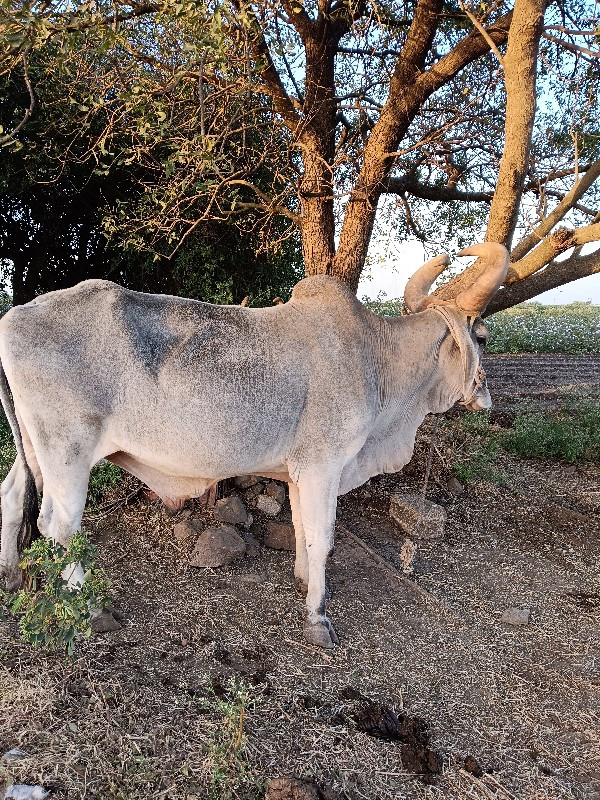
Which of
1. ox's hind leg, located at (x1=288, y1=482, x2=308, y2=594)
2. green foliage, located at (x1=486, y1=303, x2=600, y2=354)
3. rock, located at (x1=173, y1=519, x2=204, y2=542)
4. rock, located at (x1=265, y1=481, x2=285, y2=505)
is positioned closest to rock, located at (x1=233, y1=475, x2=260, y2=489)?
rock, located at (x1=265, y1=481, x2=285, y2=505)

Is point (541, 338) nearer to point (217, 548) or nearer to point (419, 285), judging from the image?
point (419, 285)

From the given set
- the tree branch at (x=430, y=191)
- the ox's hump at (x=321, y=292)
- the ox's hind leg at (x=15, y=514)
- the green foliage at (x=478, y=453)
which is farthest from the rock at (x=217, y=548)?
the tree branch at (x=430, y=191)

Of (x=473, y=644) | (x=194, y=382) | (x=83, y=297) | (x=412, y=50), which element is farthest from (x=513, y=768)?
(x=412, y=50)

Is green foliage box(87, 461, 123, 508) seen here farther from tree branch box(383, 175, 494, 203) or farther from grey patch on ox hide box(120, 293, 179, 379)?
tree branch box(383, 175, 494, 203)

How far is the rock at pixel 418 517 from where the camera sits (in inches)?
221

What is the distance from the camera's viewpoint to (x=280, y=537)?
17.0ft

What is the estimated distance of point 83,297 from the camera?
379 cm

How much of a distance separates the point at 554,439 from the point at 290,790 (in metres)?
5.66

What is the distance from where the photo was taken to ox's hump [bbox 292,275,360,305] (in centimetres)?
420

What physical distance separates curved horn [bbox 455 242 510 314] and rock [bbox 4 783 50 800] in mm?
3369

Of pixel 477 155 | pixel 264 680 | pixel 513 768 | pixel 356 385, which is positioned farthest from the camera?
pixel 477 155

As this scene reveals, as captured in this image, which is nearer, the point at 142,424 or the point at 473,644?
the point at 142,424

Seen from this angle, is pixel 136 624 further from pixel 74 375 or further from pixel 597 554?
pixel 597 554

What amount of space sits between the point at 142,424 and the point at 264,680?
4.91 ft
